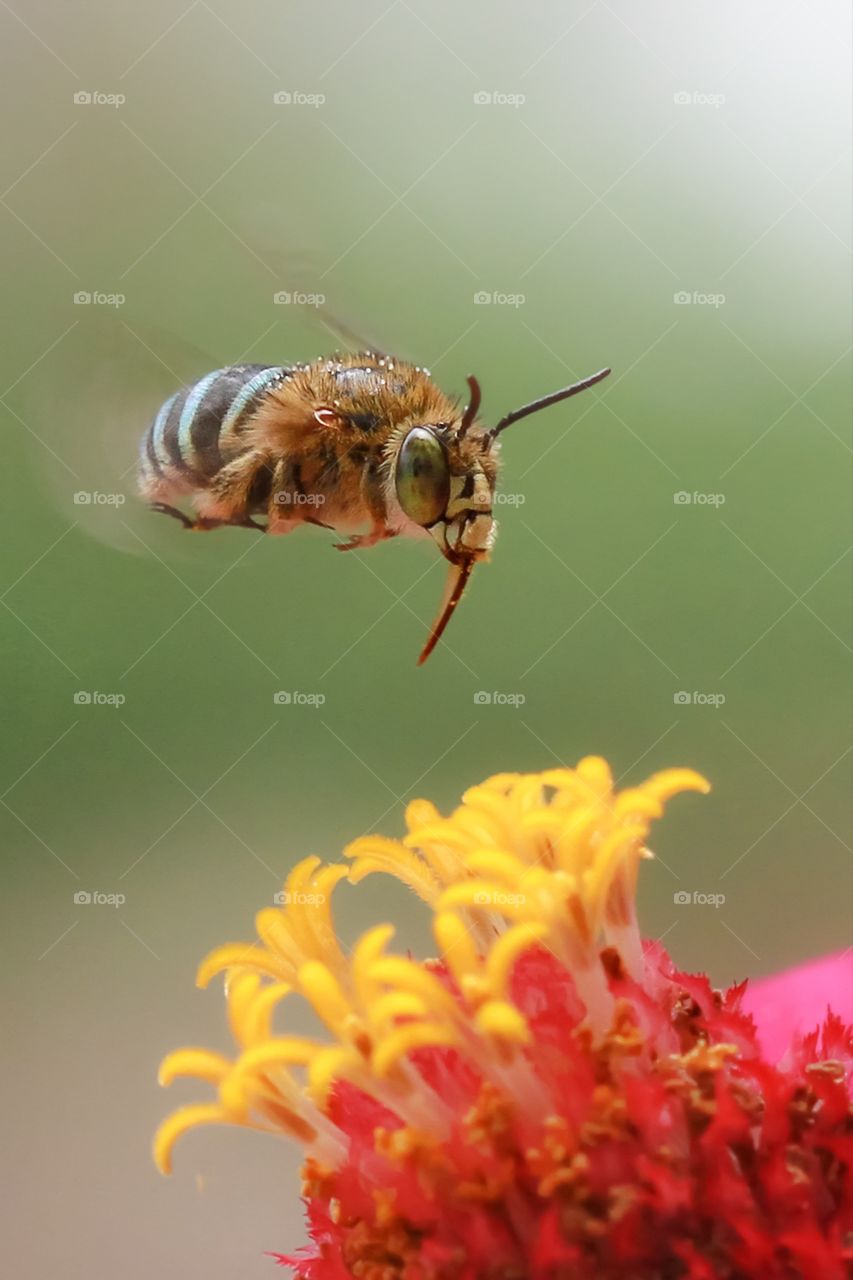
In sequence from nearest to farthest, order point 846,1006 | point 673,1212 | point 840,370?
point 673,1212 < point 846,1006 < point 840,370

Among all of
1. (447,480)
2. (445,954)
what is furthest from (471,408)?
(445,954)

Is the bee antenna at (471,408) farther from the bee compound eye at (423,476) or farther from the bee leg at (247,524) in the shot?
the bee leg at (247,524)

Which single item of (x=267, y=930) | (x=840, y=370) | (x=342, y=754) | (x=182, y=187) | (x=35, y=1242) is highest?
(x=182, y=187)

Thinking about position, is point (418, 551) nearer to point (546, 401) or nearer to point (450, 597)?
point (450, 597)

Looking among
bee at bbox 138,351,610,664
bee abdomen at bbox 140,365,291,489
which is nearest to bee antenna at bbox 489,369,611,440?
bee at bbox 138,351,610,664

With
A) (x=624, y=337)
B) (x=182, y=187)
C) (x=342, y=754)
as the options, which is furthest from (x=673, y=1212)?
(x=182, y=187)

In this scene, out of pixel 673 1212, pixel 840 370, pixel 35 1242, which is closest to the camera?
pixel 673 1212

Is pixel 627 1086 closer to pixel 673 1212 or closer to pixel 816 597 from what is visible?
pixel 673 1212

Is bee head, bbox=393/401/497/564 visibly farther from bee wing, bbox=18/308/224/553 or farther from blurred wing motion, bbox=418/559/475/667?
bee wing, bbox=18/308/224/553
